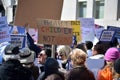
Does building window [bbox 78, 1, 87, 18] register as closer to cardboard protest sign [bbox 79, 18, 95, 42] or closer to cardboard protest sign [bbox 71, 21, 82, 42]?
cardboard protest sign [bbox 79, 18, 95, 42]

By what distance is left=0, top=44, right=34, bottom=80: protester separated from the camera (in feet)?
18.0

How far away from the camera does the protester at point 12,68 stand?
550cm

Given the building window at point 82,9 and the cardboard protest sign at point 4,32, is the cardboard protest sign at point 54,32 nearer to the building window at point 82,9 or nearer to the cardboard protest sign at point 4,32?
the cardboard protest sign at point 4,32

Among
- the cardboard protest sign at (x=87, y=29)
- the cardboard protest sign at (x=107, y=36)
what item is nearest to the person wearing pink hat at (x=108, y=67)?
the cardboard protest sign at (x=107, y=36)

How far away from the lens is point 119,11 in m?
19.4

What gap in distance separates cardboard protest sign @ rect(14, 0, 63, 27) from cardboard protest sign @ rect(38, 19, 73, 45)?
20.5 inches

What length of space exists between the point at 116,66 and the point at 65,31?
1.82 meters

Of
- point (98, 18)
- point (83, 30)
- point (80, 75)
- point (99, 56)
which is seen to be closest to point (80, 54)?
point (80, 75)

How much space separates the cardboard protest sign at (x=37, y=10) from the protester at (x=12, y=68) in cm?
212

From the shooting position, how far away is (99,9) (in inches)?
830

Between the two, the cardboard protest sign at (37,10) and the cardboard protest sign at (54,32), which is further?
the cardboard protest sign at (37,10)

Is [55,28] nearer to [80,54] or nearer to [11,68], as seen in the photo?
[80,54]

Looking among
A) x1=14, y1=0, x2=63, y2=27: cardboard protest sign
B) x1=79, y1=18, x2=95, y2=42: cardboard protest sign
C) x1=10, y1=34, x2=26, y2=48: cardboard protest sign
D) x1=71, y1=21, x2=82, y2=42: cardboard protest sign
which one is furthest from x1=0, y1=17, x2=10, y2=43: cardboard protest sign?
x1=79, y1=18, x2=95, y2=42: cardboard protest sign

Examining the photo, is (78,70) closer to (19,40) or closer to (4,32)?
(19,40)
